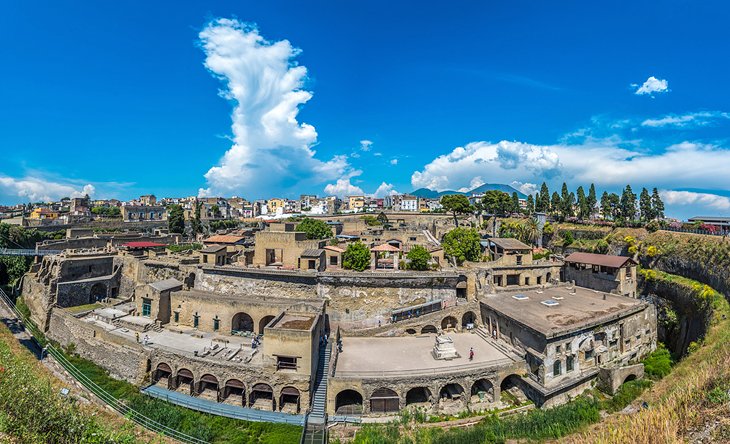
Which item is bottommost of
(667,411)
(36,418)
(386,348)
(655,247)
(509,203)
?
(386,348)

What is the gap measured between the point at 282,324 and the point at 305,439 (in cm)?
786

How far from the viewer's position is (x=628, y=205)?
5434cm

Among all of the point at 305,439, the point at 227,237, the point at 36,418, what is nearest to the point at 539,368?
the point at 305,439

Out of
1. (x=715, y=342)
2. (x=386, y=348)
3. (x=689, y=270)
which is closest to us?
(x=715, y=342)

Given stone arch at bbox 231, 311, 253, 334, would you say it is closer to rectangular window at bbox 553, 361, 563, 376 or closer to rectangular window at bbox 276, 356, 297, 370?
rectangular window at bbox 276, 356, 297, 370

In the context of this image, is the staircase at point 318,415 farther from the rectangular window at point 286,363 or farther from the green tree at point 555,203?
the green tree at point 555,203

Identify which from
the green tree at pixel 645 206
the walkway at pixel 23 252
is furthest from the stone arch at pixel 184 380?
the green tree at pixel 645 206

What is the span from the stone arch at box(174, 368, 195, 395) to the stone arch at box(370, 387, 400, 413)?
13384 mm

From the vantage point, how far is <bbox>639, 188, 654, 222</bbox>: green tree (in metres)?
51.0

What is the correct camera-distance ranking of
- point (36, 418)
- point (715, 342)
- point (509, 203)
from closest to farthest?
point (36, 418) → point (715, 342) → point (509, 203)

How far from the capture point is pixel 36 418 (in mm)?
13680

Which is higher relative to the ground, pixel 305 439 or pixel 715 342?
pixel 715 342

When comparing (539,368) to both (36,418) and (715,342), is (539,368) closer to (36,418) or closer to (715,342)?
(715,342)

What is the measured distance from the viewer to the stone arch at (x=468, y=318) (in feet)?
105
